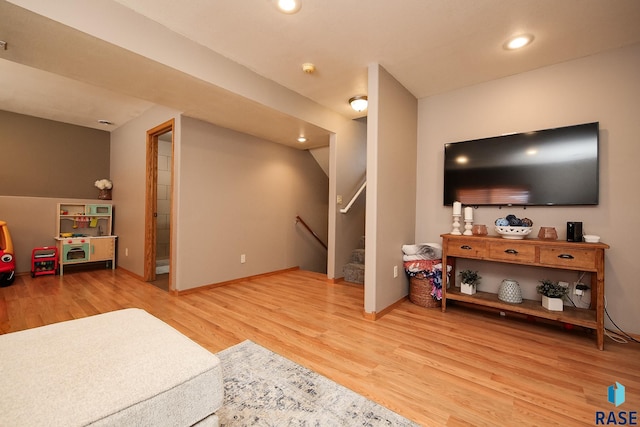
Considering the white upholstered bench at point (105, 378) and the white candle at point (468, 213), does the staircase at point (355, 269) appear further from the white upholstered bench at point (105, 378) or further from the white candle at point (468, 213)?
Result: the white upholstered bench at point (105, 378)

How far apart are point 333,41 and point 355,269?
9.36 feet

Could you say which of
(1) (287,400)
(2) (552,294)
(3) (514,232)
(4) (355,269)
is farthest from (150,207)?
(2) (552,294)

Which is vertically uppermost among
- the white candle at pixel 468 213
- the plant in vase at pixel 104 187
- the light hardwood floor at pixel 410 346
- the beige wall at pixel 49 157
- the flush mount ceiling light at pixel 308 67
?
the flush mount ceiling light at pixel 308 67

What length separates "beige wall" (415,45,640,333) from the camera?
2273 millimetres

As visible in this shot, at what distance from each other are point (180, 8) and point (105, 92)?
235cm

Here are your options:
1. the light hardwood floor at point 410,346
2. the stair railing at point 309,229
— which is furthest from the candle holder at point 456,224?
the stair railing at point 309,229

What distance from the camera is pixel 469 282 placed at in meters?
2.80

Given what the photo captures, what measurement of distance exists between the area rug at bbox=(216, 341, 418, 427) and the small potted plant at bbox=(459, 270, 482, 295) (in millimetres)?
1839

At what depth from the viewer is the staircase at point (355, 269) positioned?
3.93 m

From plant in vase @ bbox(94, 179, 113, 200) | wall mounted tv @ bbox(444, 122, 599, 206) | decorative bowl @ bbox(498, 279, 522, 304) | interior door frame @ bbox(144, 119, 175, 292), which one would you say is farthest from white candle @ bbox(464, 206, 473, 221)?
plant in vase @ bbox(94, 179, 113, 200)

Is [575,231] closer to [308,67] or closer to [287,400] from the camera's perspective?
[287,400]

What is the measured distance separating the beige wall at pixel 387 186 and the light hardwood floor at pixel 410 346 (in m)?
0.34

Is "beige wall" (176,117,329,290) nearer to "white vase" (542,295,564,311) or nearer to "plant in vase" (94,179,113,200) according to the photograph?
"plant in vase" (94,179,113,200)

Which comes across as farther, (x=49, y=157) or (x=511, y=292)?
(x=49, y=157)
